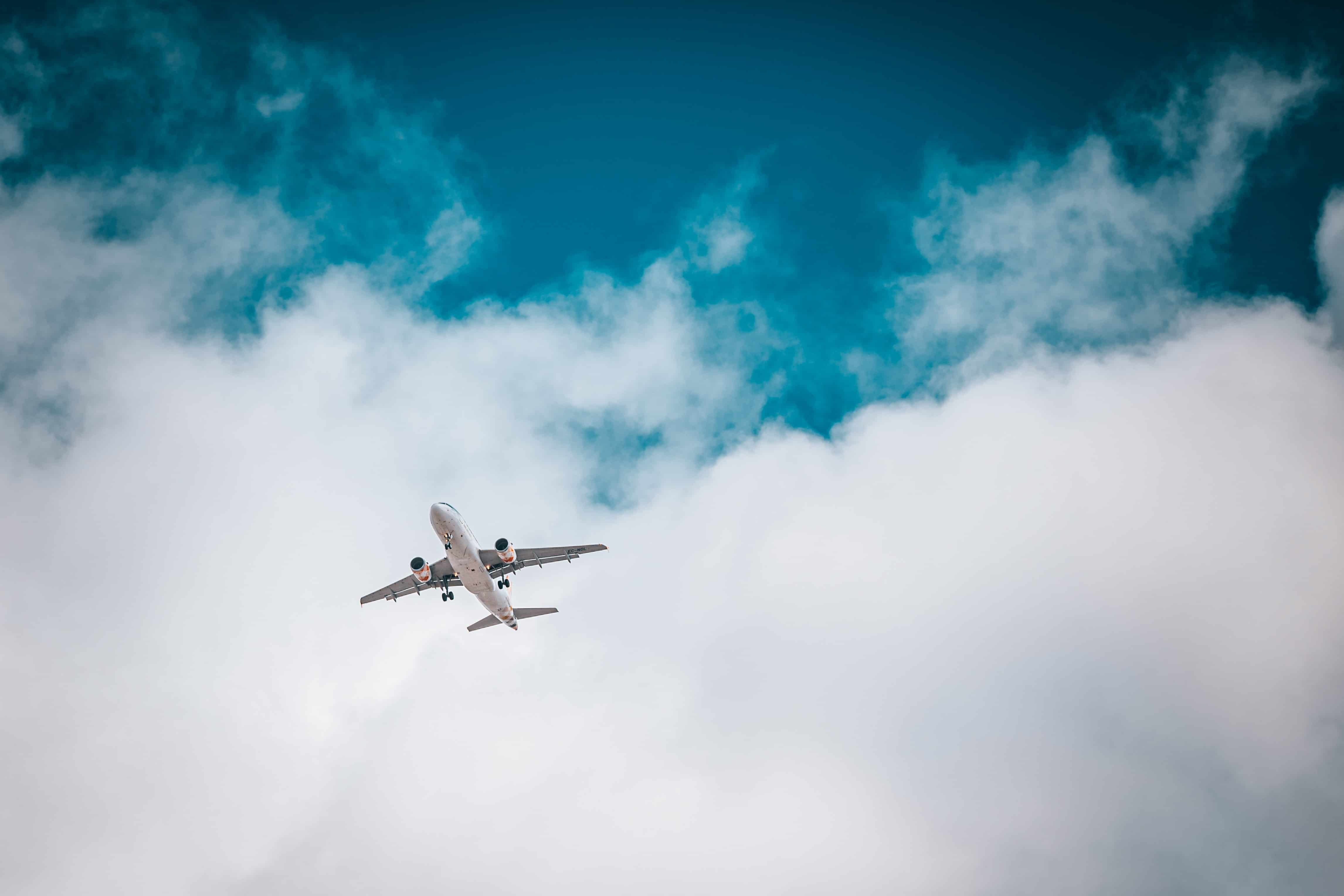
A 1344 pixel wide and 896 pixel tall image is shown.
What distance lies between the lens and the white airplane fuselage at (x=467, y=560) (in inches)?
2650

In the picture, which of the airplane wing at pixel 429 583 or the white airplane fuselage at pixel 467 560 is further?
the airplane wing at pixel 429 583

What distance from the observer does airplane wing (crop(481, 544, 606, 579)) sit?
79188mm

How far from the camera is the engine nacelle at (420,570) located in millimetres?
79062

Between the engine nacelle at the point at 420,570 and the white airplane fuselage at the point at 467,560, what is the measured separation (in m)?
3.37

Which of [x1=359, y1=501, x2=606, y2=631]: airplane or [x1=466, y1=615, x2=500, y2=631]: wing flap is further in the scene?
[x1=466, y1=615, x2=500, y2=631]: wing flap

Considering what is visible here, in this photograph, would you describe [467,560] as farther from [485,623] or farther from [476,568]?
[485,623]

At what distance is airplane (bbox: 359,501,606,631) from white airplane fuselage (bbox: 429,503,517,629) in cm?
6

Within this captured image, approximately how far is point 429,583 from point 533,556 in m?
10.8

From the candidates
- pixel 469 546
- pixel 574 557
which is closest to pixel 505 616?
pixel 574 557

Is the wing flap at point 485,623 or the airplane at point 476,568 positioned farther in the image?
the wing flap at point 485,623

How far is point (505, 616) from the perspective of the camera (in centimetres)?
8656

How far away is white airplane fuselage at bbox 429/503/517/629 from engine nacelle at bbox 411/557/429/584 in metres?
3.37

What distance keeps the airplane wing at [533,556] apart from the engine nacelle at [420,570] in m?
5.90

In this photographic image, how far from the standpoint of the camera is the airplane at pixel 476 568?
69250 mm
